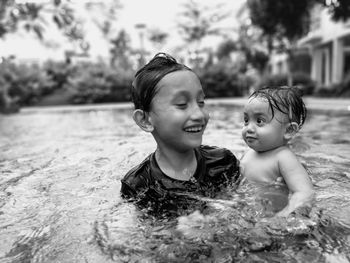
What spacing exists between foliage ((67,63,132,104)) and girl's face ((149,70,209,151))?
20.4 meters

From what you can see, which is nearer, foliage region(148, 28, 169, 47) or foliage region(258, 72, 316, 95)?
foliage region(258, 72, 316, 95)

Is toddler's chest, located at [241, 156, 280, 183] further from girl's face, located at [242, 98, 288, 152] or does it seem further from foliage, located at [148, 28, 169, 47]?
foliage, located at [148, 28, 169, 47]

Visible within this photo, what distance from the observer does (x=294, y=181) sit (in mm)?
2186

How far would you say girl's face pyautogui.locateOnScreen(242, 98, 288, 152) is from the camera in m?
2.26

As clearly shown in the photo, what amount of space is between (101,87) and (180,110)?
2085 centimetres

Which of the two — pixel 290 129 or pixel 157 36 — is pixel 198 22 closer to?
pixel 157 36

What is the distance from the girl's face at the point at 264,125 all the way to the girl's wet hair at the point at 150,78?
496 millimetres

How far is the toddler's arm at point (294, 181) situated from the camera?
2031 millimetres

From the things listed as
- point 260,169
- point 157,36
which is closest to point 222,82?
point 157,36

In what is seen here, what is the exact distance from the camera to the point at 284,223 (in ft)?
5.60

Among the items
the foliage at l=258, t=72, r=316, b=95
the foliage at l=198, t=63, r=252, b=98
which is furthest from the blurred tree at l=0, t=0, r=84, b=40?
the foliage at l=258, t=72, r=316, b=95

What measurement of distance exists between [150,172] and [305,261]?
964mm

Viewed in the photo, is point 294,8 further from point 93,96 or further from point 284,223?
point 93,96

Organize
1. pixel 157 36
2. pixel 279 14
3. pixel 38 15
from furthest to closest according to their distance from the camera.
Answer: pixel 157 36, pixel 279 14, pixel 38 15
